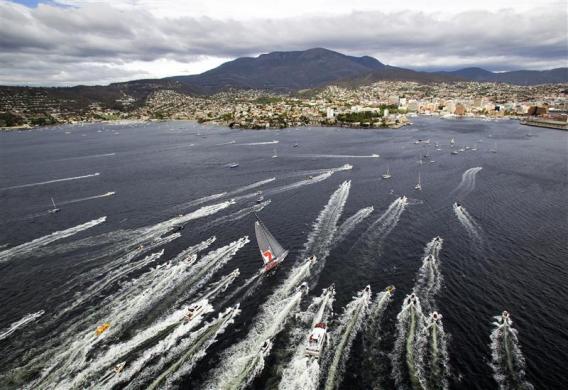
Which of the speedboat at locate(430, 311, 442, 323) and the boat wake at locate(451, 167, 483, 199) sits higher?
the speedboat at locate(430, 311, 442, 323)

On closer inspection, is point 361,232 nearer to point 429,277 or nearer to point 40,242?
point 429,277

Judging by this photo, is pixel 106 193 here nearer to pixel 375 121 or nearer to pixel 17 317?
pixel 17 317

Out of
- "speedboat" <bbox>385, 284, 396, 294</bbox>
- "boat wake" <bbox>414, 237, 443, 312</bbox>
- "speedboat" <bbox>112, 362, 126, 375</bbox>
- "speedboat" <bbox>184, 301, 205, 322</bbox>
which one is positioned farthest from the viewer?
"speedboat" <bbox>385, 284, 396, 294</bbox>

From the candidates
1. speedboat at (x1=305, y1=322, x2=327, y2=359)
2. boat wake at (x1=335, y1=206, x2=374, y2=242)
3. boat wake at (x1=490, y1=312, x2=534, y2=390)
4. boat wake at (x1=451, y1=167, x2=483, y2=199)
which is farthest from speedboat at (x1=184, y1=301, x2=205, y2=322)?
boat wake at (x1=451, y1=167, x2=483, y2=199)

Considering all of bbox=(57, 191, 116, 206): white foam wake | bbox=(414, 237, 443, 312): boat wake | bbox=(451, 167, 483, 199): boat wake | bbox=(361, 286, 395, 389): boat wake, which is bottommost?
bbox=(451, 167, 483, 199): boat wake

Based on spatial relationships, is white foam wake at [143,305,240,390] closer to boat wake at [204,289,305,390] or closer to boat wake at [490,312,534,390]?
boat wake at [204,289,305,390]

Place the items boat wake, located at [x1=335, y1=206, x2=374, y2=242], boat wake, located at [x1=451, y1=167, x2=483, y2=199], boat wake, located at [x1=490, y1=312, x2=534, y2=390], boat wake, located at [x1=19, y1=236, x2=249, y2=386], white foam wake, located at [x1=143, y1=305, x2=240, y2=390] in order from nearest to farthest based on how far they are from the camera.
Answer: boat wake, located at [x1=490, y1=312, x2=534, y2=390]
white foam wake, located at [x1=143, y1=305, x2=240, y2=390]
boat wake, located at [x1=19, y1=236, x2=249, y2=386]
boat wake, located at [x1=335, y1=206, x2=374, y2=242]
boat wake, located at [x1=451, y1=167, x2=483, y2=199]

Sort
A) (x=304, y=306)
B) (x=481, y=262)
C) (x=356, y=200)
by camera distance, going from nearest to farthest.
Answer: (x=304, y=306)
(x=481, y=262)
(x=356, y=200)

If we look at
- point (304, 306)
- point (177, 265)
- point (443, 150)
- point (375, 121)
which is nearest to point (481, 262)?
point (304, 306)
